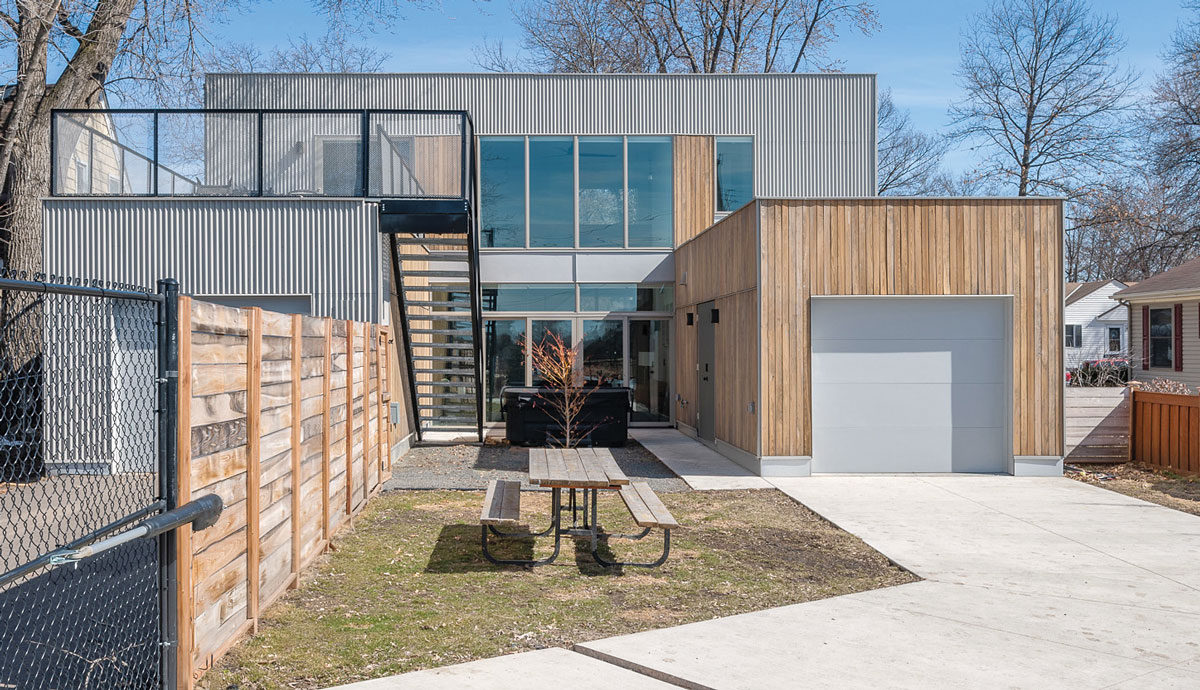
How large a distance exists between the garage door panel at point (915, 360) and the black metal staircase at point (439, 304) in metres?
5.27

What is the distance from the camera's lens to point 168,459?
A: 3.99 metres

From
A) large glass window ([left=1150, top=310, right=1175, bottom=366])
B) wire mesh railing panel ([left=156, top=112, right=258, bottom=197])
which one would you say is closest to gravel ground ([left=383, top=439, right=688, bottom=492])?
wire mesh railing panel ([left=156, top=112, right=258, bottom=197])

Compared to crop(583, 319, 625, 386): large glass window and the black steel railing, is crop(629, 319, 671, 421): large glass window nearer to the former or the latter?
crop(583, 319, 625, 386): large glass window

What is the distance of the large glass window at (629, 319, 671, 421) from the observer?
62.8ft

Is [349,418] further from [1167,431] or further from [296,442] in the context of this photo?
[1167,431]

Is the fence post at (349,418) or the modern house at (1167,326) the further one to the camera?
the modern house at (1167,326)

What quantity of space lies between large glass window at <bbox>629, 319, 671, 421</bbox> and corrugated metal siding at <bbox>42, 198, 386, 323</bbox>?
700 cm

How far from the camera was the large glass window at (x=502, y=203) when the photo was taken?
1886 cm

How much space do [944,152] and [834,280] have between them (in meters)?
30.1

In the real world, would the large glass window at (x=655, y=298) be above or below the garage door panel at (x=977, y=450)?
above

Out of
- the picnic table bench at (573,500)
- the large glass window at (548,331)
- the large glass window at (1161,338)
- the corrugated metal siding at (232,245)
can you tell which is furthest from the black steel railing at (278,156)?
the large glass window at (1161,338)

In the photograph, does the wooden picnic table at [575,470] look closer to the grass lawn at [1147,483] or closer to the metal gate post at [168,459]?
the metal gate post at [168,459]

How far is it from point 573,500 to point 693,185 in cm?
1165

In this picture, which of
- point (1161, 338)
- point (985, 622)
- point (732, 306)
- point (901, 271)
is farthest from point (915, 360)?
point (1161, 338)
